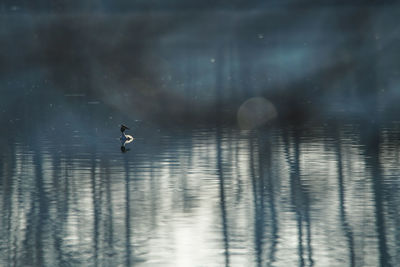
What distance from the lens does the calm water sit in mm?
19312

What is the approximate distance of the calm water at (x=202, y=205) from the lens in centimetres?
1931

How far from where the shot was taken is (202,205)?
25016mm

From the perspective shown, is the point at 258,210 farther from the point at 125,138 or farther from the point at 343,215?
the point at 125,138

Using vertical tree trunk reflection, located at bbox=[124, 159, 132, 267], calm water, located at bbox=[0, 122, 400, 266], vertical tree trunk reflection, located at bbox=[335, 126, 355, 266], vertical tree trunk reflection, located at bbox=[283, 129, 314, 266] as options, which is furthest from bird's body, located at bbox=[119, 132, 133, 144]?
vertical tree trunk reflection, located at bbox=[124, 159, 132, 267]

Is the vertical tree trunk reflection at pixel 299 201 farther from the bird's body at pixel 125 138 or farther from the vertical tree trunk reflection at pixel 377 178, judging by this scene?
the bird's body at pixel 125 138

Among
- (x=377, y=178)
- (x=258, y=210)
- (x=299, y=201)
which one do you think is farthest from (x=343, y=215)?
(x=377, y=178)

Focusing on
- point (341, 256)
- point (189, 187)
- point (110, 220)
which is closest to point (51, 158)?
point (189, 187)

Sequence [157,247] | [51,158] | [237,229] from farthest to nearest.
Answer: [51,158]
[237,229]
[157,247]

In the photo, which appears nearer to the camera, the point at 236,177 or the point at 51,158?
the point at 236,177

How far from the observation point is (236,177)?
101ft

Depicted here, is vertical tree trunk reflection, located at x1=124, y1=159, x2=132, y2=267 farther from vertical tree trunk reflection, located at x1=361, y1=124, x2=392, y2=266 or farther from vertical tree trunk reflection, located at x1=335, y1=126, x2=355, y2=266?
vertical tree trunk reflection, located at x1=361, y1=124, x2=392, y2=266

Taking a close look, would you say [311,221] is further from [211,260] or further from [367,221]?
[211,260]

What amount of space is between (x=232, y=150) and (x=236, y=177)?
9.63 m

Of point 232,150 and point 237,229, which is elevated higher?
point 232,150
